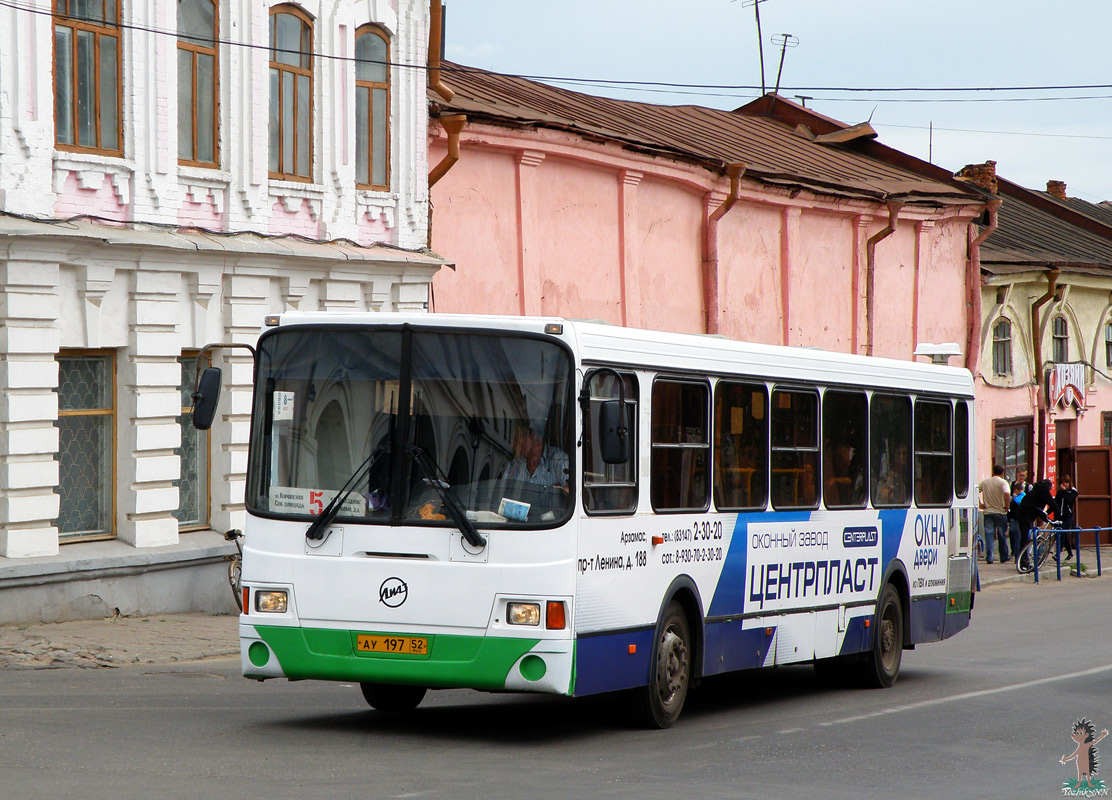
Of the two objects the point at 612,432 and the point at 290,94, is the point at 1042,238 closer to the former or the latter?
the point at 290,94

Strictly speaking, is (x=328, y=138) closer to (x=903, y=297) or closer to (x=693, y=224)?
(x=693, y=224)

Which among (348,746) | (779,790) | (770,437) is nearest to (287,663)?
(348,746)

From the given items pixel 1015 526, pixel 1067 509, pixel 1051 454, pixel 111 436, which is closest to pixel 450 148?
pixel 111 436

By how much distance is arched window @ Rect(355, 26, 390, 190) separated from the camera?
2098 centimetres

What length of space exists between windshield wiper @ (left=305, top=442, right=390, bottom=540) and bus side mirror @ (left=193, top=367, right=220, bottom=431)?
3.03 feet

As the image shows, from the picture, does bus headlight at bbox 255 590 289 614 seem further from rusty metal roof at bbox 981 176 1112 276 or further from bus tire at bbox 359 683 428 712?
rusty metal roof at bbox 981 176 1112 276

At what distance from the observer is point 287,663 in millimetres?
9883

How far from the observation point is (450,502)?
9680 mm

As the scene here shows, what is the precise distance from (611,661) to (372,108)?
12606 millimetres

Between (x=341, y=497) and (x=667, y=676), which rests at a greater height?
(x=341, y=497)

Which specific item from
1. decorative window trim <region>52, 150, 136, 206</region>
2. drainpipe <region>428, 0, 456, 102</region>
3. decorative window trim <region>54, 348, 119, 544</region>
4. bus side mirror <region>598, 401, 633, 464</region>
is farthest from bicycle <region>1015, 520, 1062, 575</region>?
bus side mirror <region>598, 401, 633, 464</region>

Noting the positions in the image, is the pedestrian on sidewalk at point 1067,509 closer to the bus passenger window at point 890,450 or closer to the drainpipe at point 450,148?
the drainpipe at point 450,148

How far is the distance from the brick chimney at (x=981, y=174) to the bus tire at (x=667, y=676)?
2870 centimetres

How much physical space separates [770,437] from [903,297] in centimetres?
2185
